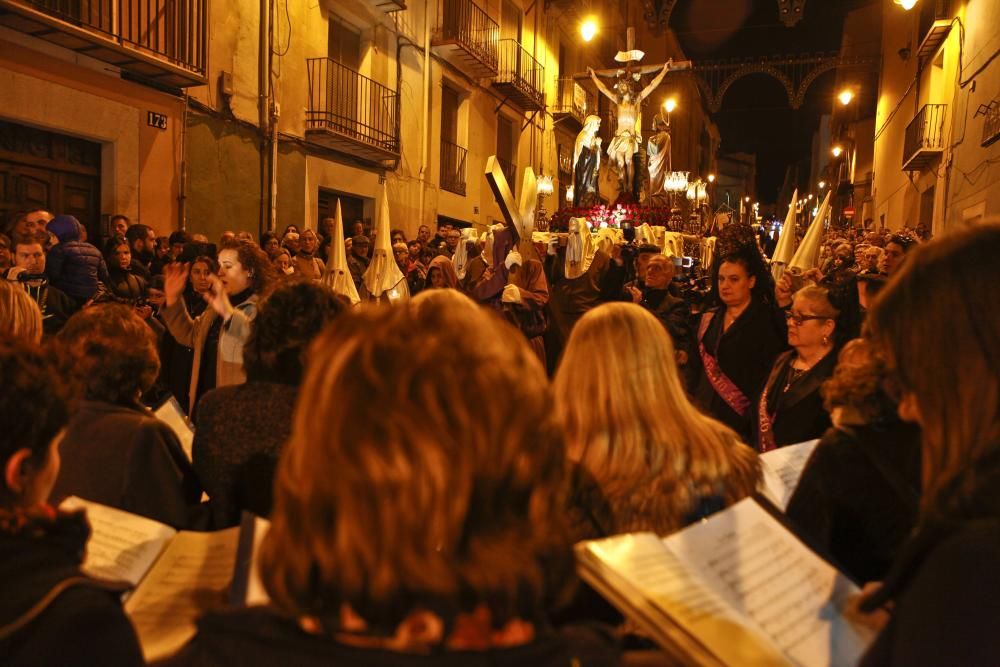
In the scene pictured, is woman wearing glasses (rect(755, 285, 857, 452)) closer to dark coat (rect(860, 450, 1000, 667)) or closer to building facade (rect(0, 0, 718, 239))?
dark coat (rect(860, 450, 1000, 667))

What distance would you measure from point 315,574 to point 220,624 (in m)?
0.14

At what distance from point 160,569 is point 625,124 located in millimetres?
14587

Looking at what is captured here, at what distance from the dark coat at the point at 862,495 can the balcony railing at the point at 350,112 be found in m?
12.4

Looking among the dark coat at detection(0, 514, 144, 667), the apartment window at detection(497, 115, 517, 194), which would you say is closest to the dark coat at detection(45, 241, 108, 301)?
the dark coat at detection(0, 514, 144, 667)

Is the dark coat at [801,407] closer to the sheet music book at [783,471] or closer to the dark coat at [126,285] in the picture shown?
the sheet music book at [783,471]

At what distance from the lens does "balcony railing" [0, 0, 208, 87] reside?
8234 millimetres

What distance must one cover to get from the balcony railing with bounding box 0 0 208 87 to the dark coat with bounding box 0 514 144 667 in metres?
8.50

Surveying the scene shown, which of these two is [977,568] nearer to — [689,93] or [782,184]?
[689,93]

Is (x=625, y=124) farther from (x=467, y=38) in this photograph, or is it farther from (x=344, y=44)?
(x=344, y=44)

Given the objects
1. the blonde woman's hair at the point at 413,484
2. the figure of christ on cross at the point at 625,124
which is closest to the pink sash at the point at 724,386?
the blonde woman's hair at the point at 413,484

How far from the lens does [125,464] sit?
6.98 ft

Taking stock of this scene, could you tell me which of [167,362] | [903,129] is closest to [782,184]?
[903,129]

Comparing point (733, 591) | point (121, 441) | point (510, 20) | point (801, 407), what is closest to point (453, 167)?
point (510, 20)

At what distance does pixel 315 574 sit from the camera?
0.99m
